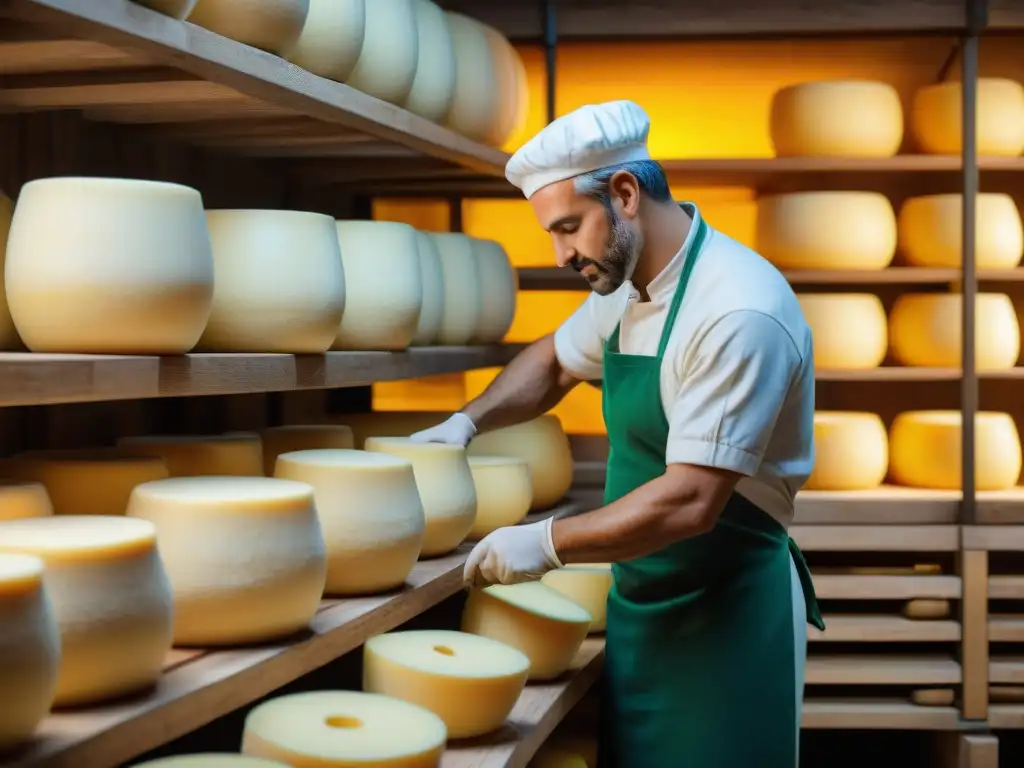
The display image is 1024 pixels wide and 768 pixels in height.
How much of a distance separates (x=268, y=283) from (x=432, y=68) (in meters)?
0.76

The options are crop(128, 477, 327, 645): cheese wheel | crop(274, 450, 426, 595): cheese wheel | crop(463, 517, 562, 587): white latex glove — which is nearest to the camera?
crop(128, 477, 327, 645): cheese wheel

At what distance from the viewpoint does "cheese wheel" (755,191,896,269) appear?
121 inches

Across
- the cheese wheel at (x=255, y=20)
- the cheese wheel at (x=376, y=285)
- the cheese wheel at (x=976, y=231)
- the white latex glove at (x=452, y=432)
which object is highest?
the cheese wheel at (x=255, y=20)

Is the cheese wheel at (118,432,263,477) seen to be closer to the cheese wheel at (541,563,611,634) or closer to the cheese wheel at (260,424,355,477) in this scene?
the cheese wheel at (260,424,355,477)

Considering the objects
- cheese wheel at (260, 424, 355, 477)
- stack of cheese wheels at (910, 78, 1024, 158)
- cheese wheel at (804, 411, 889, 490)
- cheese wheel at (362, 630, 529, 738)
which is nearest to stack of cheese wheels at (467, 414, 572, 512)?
cheese wheel at (260, 424, 355, 477)

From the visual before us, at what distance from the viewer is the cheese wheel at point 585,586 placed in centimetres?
232

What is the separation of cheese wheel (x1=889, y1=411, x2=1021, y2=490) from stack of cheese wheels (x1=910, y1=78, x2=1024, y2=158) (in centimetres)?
66

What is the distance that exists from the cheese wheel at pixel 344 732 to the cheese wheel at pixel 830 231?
6.38 feet

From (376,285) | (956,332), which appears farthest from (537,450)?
(956,332)

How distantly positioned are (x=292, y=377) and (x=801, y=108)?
6.22ft

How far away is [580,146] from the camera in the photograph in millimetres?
1896

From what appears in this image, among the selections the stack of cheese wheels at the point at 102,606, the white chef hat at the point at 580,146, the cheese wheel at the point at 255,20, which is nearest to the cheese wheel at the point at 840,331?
the white chef hat at the point at 580,146

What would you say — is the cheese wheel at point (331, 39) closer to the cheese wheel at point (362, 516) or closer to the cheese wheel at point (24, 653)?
the cheese wheel at point (362, 516)

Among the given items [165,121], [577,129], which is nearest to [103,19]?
[165,121]
